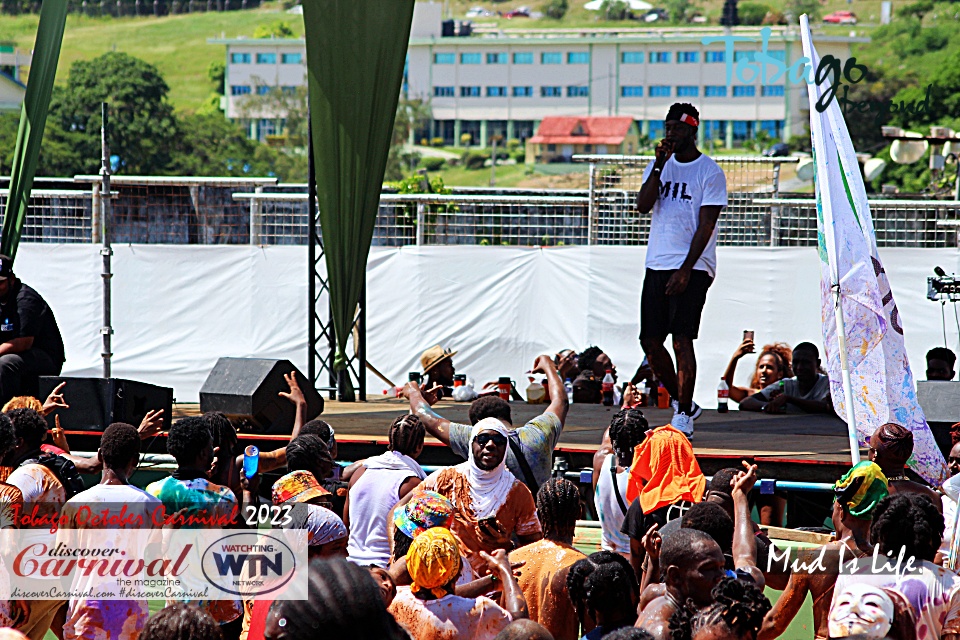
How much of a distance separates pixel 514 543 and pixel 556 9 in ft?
532

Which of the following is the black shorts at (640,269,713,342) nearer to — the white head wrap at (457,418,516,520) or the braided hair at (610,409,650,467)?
the braided hair at (610,409,650,467)

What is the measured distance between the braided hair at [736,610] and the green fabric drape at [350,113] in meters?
6.29

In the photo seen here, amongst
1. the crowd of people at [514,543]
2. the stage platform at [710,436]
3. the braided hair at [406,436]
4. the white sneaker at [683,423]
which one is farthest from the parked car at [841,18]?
the braided hair at [406,436]

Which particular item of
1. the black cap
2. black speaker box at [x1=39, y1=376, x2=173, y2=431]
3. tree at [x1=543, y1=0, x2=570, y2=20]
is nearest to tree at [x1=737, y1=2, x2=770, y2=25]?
tree at [x1=543, y1=0, x2=570, y2=20]

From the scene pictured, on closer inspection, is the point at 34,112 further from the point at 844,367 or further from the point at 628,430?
the point at 844,367

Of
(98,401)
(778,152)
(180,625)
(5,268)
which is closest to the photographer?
(180,625)

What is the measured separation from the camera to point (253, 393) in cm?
809

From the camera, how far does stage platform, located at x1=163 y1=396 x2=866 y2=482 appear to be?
720 cm

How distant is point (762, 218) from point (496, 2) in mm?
166093

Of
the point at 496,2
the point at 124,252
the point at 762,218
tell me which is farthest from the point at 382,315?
the point at 496,2

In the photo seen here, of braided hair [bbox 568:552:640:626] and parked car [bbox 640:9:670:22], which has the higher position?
parked car [bbox 640:9:670:22]

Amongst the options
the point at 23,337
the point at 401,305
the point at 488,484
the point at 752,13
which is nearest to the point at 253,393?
the point at 23,337

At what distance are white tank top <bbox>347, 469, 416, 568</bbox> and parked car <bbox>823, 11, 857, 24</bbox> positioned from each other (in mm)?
127914

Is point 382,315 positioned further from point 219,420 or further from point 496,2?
point 496,2
